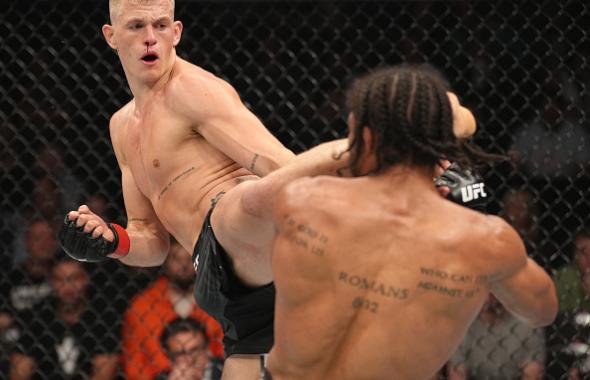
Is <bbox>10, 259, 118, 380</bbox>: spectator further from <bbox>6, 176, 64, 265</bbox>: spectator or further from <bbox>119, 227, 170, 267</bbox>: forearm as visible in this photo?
<bbox>119, 227, 170, 267</bbox>: forearm

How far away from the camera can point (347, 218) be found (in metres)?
1.35

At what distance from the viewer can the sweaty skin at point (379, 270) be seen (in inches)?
53.3

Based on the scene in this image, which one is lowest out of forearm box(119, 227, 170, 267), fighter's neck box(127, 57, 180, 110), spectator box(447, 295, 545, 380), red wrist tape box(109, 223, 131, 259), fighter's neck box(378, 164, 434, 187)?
spectator box(447, 295, 545, 380)

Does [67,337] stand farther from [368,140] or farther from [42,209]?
[368,140]

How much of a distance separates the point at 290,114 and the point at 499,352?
969 mm

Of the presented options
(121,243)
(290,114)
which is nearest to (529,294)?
(121,243)

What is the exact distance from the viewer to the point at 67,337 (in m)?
3.01

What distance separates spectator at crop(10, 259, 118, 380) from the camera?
2.98 meters

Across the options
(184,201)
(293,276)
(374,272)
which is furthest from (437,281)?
(184,201)

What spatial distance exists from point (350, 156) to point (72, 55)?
202cm

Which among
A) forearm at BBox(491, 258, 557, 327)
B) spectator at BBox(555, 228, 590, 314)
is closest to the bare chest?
forearm at BBox(491, 258, 557, 327)

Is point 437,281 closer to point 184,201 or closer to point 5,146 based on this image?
point 184,201

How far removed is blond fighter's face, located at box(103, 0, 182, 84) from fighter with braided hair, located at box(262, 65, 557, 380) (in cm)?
84

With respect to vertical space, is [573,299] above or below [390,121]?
below
